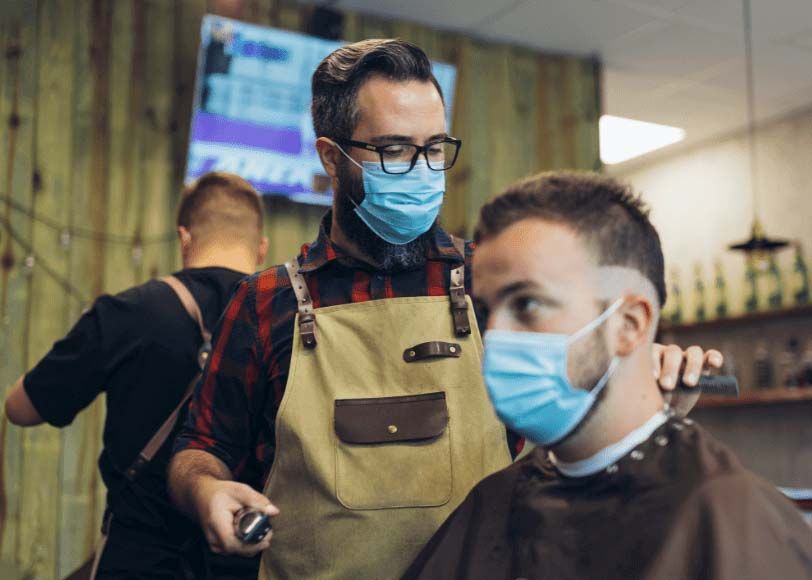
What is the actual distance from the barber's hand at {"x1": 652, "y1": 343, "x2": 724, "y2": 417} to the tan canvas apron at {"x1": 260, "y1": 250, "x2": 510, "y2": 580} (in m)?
0.33

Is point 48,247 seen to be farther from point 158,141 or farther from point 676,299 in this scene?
point 676,299

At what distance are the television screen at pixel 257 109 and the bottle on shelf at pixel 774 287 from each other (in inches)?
127

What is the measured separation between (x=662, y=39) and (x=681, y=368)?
3.72 m

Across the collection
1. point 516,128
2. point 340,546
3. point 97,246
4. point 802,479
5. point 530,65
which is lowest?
point 802,479

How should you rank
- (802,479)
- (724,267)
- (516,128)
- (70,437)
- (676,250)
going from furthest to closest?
1. (676,250)
2. (724,267)
3. (802,479)
4. (516,128)
5. (70,437)

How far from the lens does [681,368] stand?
1.49 metres

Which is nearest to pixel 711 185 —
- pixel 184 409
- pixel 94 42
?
pixel 94 42

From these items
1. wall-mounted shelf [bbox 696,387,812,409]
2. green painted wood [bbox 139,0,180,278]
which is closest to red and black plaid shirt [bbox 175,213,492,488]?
green painted wood [bbox 139,0,180,278]

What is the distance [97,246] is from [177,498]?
7.95 ft

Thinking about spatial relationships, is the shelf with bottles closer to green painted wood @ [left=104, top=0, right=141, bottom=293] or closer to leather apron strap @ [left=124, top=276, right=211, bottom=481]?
green painted wood @ [left=104, top=0, right=141, bottom=293]

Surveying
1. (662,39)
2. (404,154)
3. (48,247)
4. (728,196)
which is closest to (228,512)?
(404,154)

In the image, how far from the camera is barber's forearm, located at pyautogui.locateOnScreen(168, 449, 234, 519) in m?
1.60

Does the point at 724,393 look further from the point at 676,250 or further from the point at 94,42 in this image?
the point at 676,250

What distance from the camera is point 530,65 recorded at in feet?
16.4
